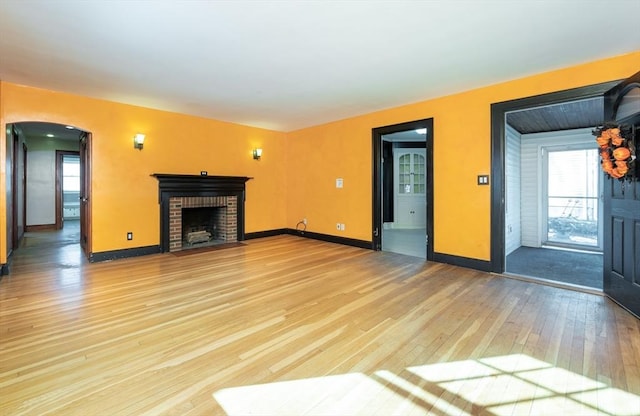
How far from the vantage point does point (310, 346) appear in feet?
6.92

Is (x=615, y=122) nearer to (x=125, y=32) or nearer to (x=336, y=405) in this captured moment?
(x=336, y=405)

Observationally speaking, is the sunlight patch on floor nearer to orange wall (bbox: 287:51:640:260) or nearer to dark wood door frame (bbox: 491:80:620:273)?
dark wood door frame (bbox: 491:80:620:273)

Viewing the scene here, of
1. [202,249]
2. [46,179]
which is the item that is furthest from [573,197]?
[46,179]

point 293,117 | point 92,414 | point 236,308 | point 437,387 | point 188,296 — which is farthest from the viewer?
point 293,117

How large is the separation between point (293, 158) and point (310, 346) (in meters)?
5.44

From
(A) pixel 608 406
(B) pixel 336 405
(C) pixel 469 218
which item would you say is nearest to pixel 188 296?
(B) pixel 336 405

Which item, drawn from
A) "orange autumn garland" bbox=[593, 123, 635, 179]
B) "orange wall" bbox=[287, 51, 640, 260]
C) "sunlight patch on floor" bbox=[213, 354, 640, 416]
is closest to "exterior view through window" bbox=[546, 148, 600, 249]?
"orange wall" bbox=[287, 51, 640, 260]

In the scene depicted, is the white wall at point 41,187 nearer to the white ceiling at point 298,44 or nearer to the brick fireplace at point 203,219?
the brick fireplace at point 203,219

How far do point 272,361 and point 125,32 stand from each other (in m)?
3.00

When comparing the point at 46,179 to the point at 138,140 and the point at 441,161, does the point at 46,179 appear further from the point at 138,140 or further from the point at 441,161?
the point at 441,161

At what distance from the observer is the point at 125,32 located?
260cm

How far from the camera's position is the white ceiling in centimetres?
230

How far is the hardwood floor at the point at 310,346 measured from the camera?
61.5 inches

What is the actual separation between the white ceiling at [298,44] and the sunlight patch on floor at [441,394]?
8.56 ft
